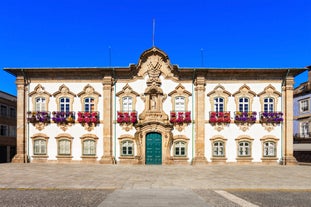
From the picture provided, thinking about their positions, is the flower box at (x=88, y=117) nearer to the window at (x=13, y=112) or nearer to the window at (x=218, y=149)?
the window at (x=218, y=149)

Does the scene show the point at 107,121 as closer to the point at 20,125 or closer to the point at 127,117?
the point at 127,117

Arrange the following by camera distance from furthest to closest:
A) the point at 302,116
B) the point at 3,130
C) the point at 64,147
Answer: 1. the point at 302,116
2. the point at 3,130
3. the point at 64,147

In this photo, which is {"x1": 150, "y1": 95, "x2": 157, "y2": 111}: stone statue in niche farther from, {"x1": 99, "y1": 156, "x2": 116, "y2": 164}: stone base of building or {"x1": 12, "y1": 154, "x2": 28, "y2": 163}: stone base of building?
{"x1": 12, "y1": 154, "x2": 28, "y2": 163}: stone base of building

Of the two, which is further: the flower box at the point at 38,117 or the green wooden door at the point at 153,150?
the flower box at the point at 38,117

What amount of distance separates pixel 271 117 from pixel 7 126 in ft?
102

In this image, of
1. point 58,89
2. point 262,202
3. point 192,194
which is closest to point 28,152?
point 58,89

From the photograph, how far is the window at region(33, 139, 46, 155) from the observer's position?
24.6m

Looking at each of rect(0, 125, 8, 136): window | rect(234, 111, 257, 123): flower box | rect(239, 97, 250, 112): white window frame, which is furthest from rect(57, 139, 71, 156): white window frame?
rect(239, 97, 250, 112): white window frame

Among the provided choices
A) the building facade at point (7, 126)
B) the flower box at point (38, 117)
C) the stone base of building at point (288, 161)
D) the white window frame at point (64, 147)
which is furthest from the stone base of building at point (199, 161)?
the building facade at point (7, 126)

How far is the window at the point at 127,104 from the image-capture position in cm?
2467

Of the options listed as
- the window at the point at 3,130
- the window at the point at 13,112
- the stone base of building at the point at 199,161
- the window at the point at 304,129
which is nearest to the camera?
the stone base of building at the point at 199,161

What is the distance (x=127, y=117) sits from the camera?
24.1 metres

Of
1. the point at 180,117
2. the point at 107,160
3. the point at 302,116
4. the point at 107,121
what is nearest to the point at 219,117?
the point at 180,117

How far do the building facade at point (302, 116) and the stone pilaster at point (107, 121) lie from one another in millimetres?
21714
